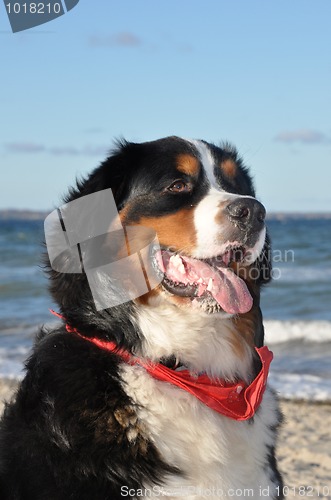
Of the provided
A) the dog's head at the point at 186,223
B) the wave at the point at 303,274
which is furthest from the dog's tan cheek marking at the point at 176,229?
the wave at the point at 303,274

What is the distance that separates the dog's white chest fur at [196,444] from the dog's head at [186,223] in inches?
17.8

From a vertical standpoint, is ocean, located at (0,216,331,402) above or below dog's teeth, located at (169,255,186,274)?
below

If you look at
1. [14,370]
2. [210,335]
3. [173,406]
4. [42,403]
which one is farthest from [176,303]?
[14,370]

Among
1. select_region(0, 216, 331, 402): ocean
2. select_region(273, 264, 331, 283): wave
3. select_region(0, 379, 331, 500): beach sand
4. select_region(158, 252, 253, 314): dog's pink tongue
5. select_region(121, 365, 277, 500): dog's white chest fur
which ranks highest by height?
select_region(158, 252, 253, 314): dog's pink tongue

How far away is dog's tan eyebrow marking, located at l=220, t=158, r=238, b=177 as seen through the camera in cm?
392

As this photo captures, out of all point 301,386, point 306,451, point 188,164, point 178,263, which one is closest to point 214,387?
point 178,263

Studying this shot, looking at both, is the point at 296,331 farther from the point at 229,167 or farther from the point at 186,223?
the point at 186,223

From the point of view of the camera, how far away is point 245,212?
11.5ft

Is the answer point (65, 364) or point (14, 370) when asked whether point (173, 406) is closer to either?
point (65, 364)

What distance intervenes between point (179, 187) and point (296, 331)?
8.36m

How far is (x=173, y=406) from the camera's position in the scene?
3.39m

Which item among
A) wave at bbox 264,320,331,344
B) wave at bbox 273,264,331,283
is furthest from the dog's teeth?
wave at bbox 273,264,331,283

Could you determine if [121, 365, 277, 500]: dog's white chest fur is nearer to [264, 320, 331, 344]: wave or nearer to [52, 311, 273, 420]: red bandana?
[52, 311, 273, 420]: red bandana

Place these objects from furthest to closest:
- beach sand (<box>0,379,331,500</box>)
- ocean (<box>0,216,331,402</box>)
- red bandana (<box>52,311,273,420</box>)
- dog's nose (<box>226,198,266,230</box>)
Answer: ocean (<box>0,216,331,402</box>), beach sand (<box>0,379,331,500</box>), dog's nose (<box>226,198,266,230</box>), red bandana (<box>52,311,273,420</box>)
